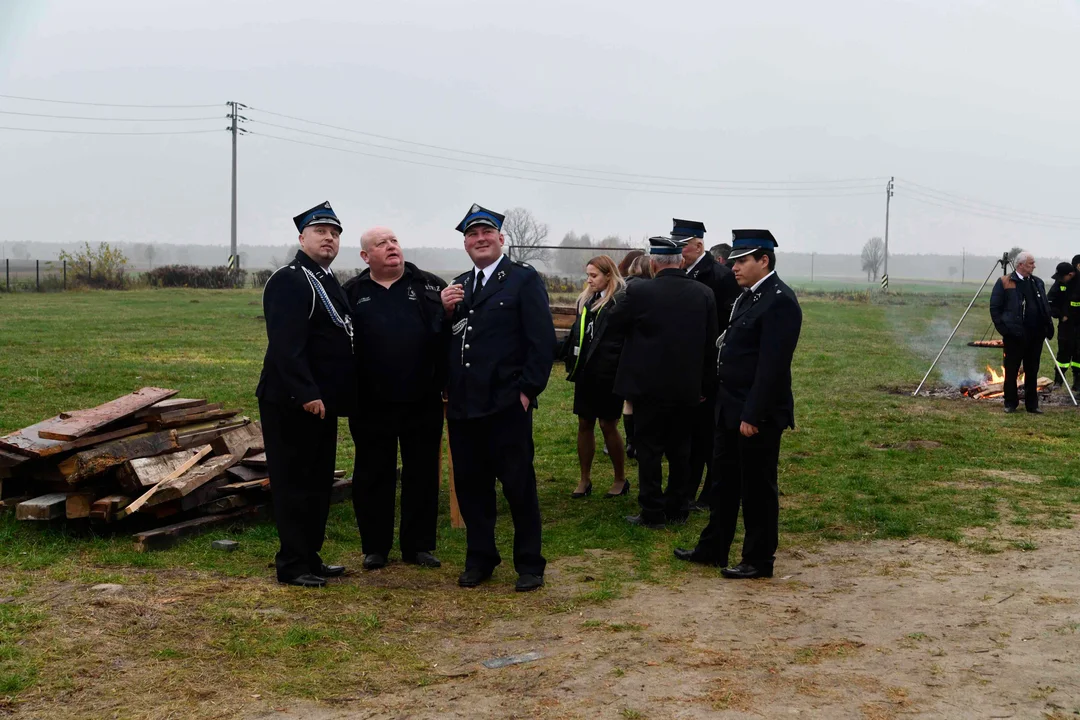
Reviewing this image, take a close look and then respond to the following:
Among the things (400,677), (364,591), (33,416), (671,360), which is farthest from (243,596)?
(33,416)

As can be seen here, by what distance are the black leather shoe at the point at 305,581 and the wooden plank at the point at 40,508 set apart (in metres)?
1.74

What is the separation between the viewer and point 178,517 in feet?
23.8

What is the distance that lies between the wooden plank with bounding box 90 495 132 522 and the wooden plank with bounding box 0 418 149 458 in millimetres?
381

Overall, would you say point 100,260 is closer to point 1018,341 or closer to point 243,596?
point 1018,341

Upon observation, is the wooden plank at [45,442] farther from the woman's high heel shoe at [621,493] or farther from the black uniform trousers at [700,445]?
the black uniform trousers at [700,445]

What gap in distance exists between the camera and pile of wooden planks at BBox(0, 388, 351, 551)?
269 inches

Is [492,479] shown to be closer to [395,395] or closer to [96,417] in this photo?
[395,395]

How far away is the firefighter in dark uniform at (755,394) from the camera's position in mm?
6219

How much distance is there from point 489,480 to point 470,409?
54 cm

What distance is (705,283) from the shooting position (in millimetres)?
8555

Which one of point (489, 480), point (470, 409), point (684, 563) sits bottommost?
point (684, 563)

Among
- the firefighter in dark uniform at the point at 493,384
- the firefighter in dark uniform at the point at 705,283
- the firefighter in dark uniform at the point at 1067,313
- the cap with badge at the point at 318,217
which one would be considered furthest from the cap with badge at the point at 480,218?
the firefighter in dark uniform at the point at 1067,313

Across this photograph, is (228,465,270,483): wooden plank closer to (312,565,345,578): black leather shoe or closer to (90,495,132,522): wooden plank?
(90,495,132,522): wooden plank

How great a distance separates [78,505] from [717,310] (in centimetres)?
480
